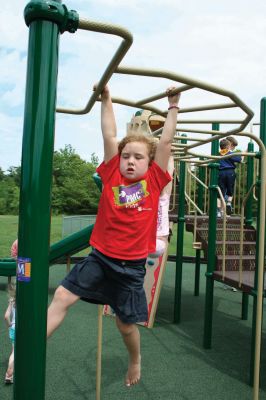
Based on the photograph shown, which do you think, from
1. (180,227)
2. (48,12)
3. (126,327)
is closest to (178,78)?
(48,12)

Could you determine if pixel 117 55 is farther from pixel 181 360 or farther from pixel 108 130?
pixel 181 360

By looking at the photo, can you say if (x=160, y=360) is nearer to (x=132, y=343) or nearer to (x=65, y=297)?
(x=132, y=343)

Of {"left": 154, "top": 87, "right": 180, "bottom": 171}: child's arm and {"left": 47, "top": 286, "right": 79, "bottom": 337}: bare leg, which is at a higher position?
{"left": 154, "top": 87, "right": 180, "bottom": 171}: child's arm

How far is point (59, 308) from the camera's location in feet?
5.60

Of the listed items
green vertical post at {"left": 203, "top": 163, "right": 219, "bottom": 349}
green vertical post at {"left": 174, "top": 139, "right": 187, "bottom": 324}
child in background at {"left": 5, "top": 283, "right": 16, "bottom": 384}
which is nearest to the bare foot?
child in background at {"left": 5, "top": 283, "right": 16, "bottom": 384}

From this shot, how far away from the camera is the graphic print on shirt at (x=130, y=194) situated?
71.9 inches

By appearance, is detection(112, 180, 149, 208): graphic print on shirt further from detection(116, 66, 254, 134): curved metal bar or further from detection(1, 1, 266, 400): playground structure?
detection(1, 1, 266, 400): playground structure

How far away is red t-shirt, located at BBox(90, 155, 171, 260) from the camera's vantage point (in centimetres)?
180

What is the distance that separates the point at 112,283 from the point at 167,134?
685 millimetres

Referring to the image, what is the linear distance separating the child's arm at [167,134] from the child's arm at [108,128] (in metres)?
0.20

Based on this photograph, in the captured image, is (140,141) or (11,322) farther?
(11,322)

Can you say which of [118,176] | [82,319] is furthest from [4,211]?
[118,176]

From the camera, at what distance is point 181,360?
349cm

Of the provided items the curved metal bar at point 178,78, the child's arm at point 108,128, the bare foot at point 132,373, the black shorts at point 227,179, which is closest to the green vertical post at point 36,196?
the curved metal bar at point 178,78
